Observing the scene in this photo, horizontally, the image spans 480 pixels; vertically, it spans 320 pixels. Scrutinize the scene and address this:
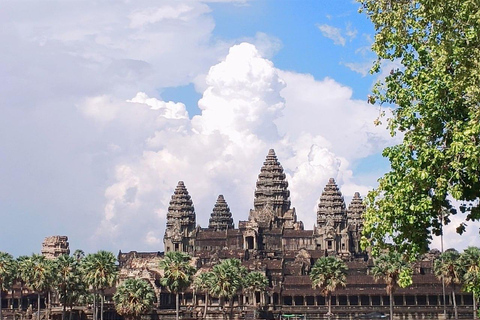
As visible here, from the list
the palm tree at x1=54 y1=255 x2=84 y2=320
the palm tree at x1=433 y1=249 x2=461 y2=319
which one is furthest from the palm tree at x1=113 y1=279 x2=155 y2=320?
the palm tree at x1=433 y1=249 x2=461 y2=319

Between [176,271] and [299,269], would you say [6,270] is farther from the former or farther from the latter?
[299,269]

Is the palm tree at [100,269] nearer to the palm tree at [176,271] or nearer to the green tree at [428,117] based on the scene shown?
the palm tree at [176,271]

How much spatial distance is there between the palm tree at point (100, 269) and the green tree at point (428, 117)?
232 feet

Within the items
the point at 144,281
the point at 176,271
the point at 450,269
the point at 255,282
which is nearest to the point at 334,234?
the point at 255,282

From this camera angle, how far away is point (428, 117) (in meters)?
40.5

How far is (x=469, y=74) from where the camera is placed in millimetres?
38625

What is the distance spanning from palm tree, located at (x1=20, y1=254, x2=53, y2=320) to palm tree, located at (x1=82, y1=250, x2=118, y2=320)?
281 inches

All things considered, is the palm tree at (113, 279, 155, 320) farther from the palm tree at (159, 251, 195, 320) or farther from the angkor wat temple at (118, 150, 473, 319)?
the angkor wat temple at (118, 150, 473, 319)

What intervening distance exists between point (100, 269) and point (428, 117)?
74.5 meters

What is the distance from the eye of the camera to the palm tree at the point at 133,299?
106 m

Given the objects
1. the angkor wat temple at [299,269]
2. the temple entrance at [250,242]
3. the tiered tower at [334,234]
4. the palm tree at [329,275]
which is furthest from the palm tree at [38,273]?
the tiered tower at [334,234]

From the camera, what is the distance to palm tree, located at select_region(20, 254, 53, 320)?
115 metres

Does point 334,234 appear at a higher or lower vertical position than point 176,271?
higher

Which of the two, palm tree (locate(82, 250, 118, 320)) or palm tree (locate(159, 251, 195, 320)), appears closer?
palm tree (locate(82, 250, 118, 320))
